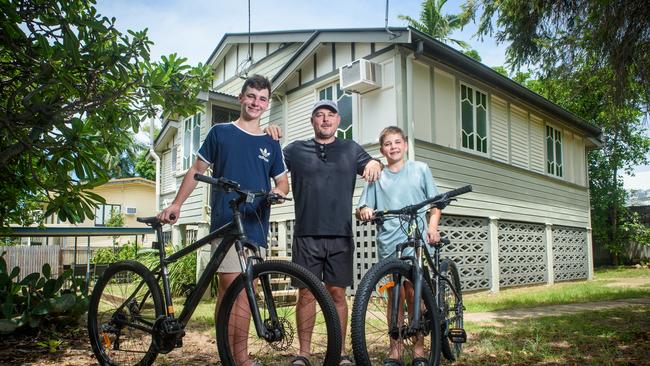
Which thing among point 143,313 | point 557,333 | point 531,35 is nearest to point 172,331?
point 143,313

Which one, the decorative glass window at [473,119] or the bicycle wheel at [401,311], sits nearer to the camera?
the bicycle wheel at [401,311]

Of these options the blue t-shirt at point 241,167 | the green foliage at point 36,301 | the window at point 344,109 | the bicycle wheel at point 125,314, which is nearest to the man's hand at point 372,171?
the blue t-shirt at point 241,167

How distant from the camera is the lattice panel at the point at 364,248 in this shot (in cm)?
917

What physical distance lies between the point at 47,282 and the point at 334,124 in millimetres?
3436

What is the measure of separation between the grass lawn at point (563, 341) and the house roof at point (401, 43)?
478 cm

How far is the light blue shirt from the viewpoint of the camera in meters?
3.67

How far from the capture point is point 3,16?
3842 mm

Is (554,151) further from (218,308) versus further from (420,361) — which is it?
(218,308)

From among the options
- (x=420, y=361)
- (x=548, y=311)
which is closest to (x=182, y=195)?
(x=420, y=361)

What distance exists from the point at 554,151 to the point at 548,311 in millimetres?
7851

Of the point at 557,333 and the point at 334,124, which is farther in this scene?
the point at 557,333

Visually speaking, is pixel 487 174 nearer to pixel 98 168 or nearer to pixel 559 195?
pixel 559 195

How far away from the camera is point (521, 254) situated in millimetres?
12195

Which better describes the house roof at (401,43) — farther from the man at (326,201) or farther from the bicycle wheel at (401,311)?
the bicycle wheel at (401,311)
